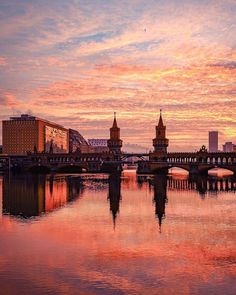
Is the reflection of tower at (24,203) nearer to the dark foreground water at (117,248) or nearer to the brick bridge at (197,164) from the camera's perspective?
the dark foreground water at (117,248)

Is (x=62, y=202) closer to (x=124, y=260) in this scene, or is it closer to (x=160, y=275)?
(x=124, y=260)

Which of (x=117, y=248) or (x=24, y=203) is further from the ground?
(x=117, y=248)

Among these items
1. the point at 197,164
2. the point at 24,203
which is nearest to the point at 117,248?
the point at 24,203

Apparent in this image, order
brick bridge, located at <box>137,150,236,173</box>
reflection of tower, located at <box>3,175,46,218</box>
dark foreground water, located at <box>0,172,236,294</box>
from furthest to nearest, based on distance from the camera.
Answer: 1. brick bridge, located at <box>137,150,236,173</box>
2. reflection of tower, located at <box>3,175,46,218</box>
3. dark foreground water, located at <box>0,172,236,294</box>

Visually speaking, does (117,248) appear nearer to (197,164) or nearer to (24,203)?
(24,203)

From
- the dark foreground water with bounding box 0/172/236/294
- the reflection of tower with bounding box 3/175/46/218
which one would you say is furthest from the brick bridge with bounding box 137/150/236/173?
the dark foreground water with bounding box 0/172/236/294

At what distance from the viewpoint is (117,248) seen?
37969mm

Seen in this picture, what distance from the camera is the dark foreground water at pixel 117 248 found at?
27.9 metres

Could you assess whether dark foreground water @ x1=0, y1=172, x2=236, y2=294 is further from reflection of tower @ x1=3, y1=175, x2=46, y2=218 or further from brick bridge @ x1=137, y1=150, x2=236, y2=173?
brick bridge @ x1=137, y1=150, x2=236, y2=173

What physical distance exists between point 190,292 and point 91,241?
624 inches

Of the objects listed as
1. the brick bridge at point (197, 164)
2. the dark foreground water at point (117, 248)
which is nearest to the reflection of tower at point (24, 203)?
the dark foreground water at point (117, 248)

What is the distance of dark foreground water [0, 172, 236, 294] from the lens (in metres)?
27.9

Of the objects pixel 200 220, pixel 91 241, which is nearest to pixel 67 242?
pixel 91 241

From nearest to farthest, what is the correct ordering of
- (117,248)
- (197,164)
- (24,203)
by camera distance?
(117,248) < (24,203) < (197,164)
